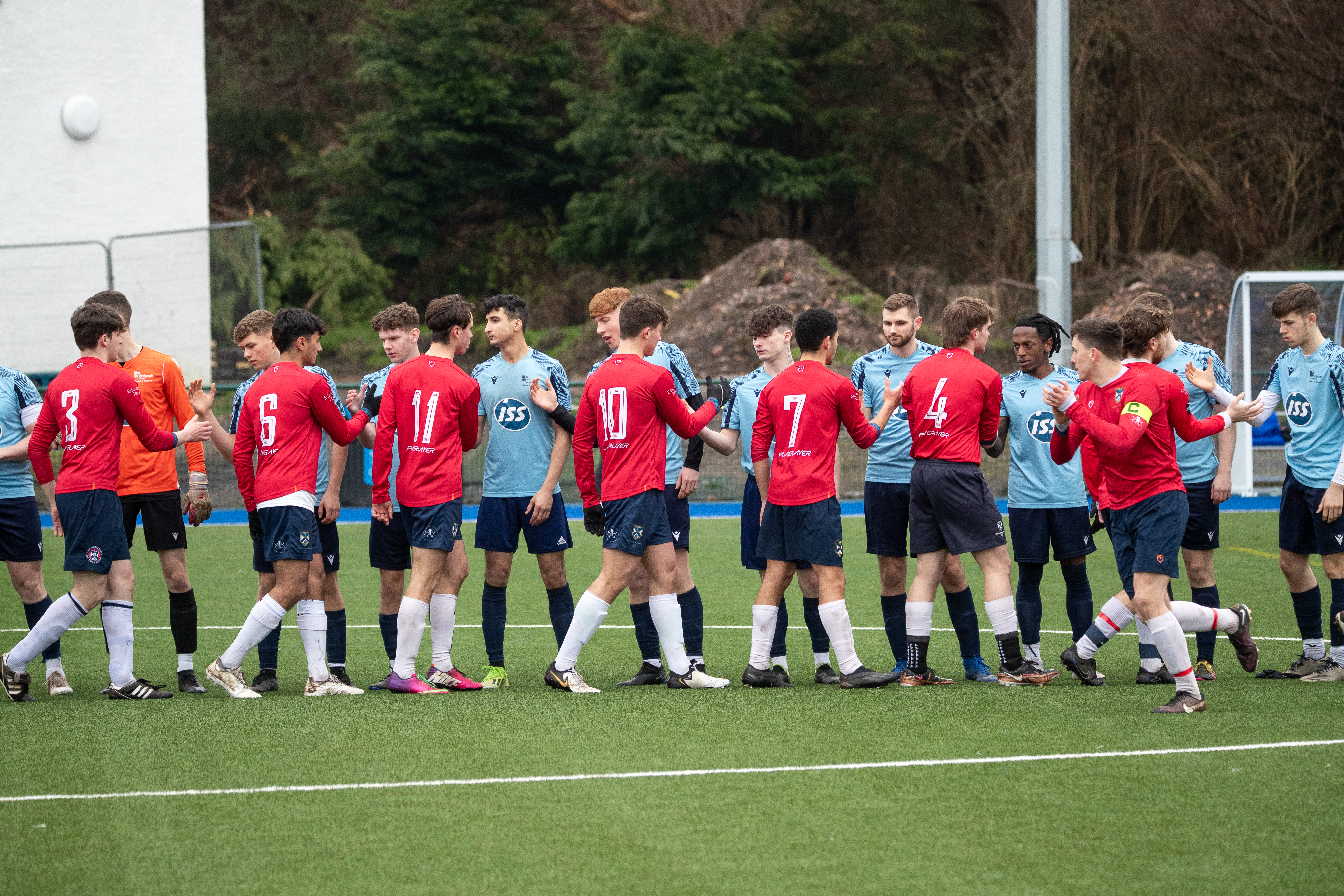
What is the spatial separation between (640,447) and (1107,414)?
2257mm

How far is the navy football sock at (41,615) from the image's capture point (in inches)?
274

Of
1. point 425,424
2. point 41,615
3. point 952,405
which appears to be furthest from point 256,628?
point 952,405

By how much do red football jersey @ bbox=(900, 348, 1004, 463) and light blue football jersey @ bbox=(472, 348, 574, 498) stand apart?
1.82 m

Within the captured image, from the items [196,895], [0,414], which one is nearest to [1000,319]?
[0,414]

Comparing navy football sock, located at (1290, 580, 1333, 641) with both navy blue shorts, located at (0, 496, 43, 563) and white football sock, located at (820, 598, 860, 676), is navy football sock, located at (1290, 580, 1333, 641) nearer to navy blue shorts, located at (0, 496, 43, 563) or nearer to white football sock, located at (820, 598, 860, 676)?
white football sock, located at (820, 598, 860, 676)

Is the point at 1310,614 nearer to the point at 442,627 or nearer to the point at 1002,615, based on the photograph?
the point at 1002,615

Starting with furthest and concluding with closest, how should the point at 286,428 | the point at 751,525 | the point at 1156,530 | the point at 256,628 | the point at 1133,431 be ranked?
the point at 751,525
the point at 286,428
the point at 256,628
the point at 1156,530
the point at 1133,431

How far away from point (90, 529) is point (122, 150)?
18298 mm

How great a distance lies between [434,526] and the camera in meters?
6.75

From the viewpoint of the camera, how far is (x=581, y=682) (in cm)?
682

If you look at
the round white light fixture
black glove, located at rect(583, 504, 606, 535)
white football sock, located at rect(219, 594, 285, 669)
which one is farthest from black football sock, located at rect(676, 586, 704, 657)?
the round white light fixture

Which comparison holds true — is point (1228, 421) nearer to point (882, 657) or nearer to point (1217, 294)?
point (882, 657)

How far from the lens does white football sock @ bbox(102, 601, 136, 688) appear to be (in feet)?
21.9

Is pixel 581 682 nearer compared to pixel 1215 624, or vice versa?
pixel 1215 624
